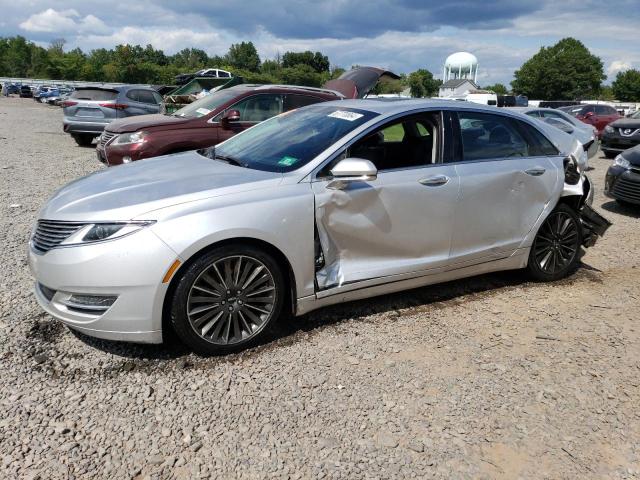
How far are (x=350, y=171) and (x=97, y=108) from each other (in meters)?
12.4

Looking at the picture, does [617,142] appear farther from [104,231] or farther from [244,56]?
[244,56]

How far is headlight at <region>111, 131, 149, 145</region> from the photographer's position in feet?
25.0

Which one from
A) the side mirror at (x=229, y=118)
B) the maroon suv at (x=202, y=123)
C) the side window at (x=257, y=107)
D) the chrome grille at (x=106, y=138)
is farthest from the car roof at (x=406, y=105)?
the chrome grille at (x=106, y=138)

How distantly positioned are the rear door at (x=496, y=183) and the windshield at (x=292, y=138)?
891mm

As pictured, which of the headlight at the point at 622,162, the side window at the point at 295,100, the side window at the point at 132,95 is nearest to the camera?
the headlight at the point at 622,162

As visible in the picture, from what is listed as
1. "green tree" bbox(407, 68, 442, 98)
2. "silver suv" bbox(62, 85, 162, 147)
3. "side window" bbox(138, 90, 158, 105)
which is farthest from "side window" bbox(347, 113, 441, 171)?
"green tree" bbox(407, 68, 442, 98)

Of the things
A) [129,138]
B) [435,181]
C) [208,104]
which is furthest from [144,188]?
[208,104]

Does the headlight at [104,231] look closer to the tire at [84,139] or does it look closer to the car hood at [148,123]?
the car hood at [148,123]

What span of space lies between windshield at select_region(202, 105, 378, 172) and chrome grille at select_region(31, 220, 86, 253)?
125cm

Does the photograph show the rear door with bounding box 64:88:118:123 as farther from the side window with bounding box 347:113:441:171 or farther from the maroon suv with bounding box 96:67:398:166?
the side window with bounding box 347:113:441:171

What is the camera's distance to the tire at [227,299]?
311 cm

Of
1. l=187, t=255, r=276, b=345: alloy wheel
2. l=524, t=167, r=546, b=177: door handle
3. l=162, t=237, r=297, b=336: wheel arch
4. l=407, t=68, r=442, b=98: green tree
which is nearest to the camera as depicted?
l=162, t=237, r=297, b=336: wheel arch

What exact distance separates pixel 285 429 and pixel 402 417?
646mm

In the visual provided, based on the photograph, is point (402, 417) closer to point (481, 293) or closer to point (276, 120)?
point (481, 293)
